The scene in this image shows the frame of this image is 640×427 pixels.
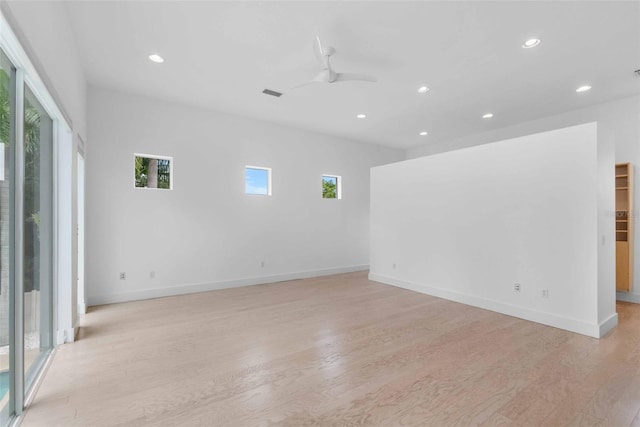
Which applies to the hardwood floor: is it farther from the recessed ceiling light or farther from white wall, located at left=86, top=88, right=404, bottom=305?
the recessed ceiling light

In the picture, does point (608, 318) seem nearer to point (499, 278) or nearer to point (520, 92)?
point (499, 278)

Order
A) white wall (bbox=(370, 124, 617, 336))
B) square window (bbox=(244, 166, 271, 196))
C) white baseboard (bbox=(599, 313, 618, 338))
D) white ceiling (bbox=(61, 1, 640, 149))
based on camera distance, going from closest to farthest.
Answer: white ceiling (bbox=(61, 1, 640, 149))
white baseboard (bbox=(599, 313, 618, 338))
white wall (bbox=(370, 124, 617, 336))
square window (bbox=(244, 166, 271, 196))

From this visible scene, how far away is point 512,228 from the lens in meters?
4.14

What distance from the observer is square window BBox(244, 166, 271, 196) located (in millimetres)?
5926

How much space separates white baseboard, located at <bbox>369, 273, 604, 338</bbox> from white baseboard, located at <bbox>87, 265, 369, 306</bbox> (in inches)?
84.2

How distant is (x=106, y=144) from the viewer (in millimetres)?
4574

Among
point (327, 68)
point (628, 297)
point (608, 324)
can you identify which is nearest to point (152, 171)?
point (327, 68)

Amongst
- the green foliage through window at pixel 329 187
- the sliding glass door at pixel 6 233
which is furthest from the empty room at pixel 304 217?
the green foliage through window at pixel 329 187

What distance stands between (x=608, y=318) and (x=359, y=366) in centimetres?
318

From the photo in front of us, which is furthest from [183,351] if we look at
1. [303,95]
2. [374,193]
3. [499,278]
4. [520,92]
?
[520,92]

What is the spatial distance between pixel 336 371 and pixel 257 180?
431cm

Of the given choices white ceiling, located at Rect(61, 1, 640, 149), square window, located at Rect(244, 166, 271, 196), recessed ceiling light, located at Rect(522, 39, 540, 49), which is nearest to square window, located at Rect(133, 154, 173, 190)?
white ceiling, located at Rect(61, 1, 640, 149)

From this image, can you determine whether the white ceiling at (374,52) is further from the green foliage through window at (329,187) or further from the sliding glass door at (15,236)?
the green foliage through window at (329,187)

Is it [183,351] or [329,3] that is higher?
[329,3]
